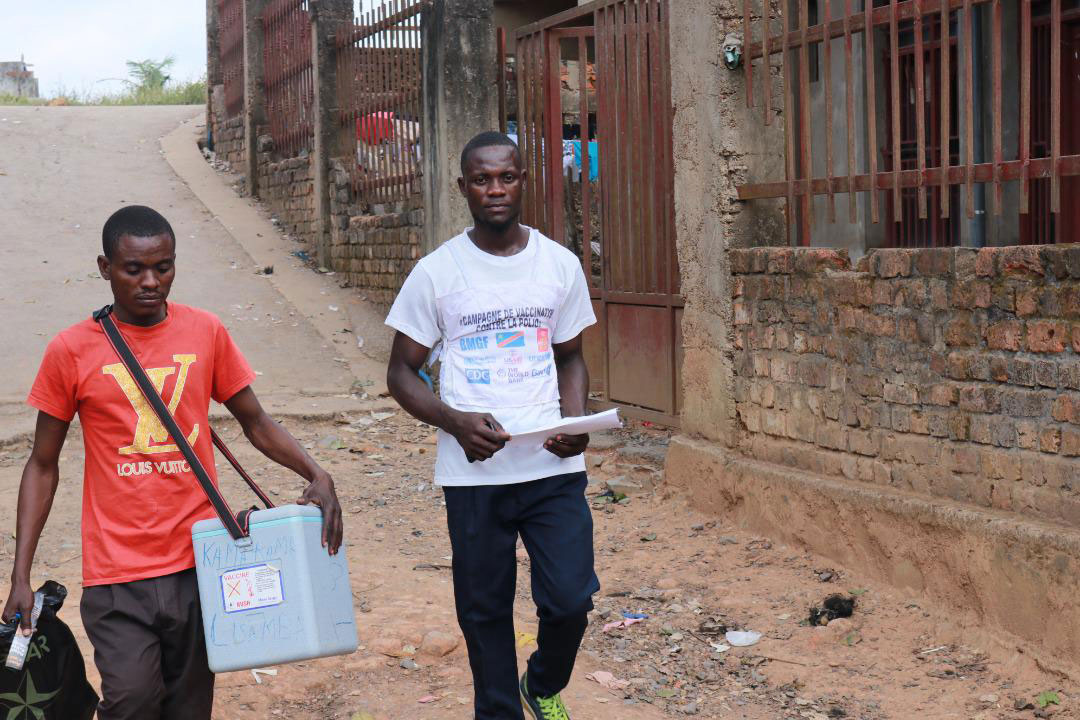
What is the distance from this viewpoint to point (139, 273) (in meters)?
2.88

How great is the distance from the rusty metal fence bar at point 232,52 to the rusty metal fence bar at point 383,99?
3.94 m

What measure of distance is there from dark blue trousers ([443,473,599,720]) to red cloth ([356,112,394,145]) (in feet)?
24.2

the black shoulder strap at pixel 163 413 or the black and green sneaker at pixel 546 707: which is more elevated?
the black shoulder strap at pixel 163 413

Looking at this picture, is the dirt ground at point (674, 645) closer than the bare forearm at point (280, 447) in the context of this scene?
No

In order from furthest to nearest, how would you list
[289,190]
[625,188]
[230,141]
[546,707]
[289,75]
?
1. [230,141]
2. [289,190]
3. [289,75]
4. [625,188]
5. [546,707]

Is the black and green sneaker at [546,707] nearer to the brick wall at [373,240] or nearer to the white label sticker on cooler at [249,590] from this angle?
the white label sticker on cooler at [249,590]

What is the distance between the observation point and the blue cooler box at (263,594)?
9.16 ft

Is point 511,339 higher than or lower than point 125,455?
higher

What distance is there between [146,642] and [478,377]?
1.08m

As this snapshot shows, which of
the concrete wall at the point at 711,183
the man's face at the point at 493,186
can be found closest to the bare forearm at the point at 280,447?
the man's face at the point at 493,186

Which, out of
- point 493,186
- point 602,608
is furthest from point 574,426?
point 602,608

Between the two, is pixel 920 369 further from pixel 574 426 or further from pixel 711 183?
pixel 574 426

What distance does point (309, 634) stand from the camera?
2.79m

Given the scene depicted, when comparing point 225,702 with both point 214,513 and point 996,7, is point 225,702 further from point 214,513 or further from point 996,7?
point 996,7
